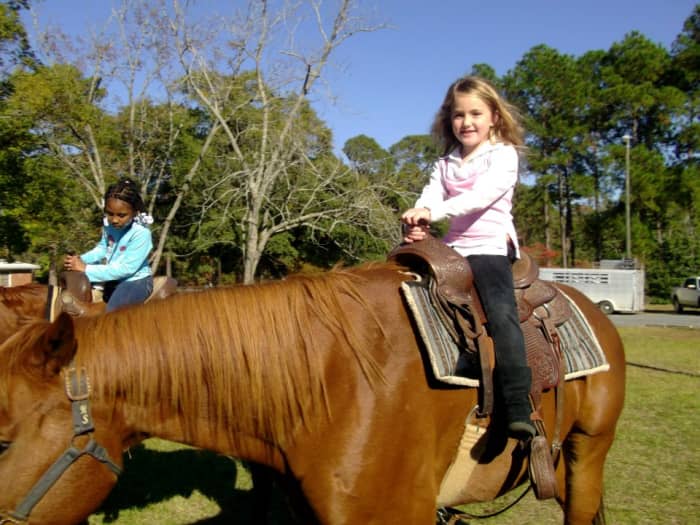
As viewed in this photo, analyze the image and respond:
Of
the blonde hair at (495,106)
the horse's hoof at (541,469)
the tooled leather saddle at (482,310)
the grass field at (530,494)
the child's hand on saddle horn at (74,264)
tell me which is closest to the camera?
the tooled leather saddle at (482,310)

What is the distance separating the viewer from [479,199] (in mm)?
2393

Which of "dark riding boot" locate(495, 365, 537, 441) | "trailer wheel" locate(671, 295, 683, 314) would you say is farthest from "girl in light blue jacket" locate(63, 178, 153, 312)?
"trailer wheel" locate(671, 295, 683, 314)

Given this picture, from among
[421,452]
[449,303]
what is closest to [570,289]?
[449,303]

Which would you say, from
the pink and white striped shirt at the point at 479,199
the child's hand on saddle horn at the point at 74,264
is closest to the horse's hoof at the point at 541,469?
the pink and white striped shirt at the point at 479,199

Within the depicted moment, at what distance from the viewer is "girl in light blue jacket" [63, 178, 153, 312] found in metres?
3.55

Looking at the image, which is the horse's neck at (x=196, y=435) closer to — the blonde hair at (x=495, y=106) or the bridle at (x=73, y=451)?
the bridle at (x=73, y=451)

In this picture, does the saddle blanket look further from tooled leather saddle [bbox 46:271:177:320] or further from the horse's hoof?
tooled leather saddle [bbox 46:271:177:320]

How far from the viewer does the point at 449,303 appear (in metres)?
2.22

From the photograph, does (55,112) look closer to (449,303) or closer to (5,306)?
(5,306)

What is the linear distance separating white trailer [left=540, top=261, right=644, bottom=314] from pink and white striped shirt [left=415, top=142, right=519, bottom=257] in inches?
930

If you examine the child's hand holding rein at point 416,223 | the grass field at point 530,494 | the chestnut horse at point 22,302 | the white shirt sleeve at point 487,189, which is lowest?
the grass field at point 530,494

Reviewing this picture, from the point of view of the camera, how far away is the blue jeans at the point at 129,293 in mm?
3629

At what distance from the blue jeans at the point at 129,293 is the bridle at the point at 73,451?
5.88ft

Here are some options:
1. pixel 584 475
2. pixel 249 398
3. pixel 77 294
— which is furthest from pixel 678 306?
pixel 249 398
